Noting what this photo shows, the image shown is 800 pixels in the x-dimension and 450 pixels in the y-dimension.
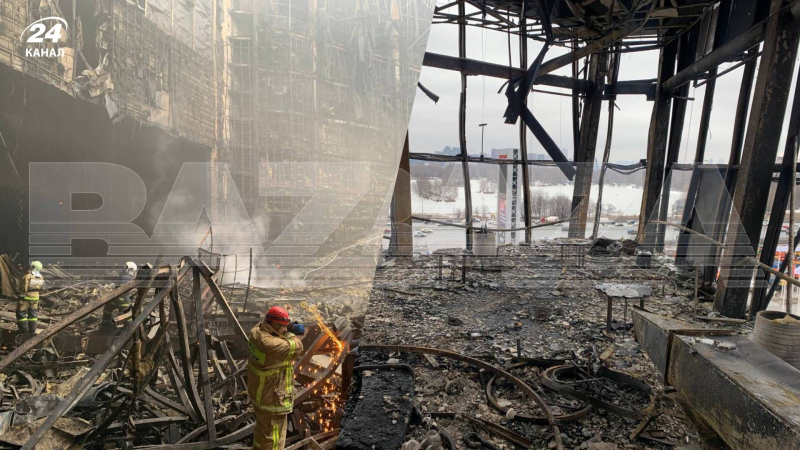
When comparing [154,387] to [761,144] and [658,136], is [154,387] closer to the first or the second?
[761,144]

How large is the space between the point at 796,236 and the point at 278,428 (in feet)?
22.7

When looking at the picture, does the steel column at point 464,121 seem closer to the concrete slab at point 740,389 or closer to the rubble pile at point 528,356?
the rubble pile at point 528,356

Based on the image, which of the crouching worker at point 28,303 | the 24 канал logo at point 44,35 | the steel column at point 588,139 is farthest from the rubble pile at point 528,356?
the 24 канал logo at point 44,35

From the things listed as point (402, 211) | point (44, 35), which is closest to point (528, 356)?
point (402, 211)

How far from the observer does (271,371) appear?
98.8 inches

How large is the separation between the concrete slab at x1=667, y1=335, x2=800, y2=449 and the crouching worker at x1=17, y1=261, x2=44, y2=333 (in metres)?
6.84

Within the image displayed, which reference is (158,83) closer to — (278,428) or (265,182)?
(265,182)

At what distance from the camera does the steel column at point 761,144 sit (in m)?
4.39

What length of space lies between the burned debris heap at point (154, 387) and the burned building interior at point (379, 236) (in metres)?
0.02

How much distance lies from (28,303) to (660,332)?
6.97m

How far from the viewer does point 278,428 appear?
2639 mm

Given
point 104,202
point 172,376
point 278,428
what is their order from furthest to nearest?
point 104,202 < point 172,376 < point 278,428

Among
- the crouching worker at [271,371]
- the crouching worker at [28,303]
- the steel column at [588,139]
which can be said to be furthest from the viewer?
the steel column at [588,139]

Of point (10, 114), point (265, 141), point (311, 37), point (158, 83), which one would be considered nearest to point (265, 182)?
point (265, 141)
